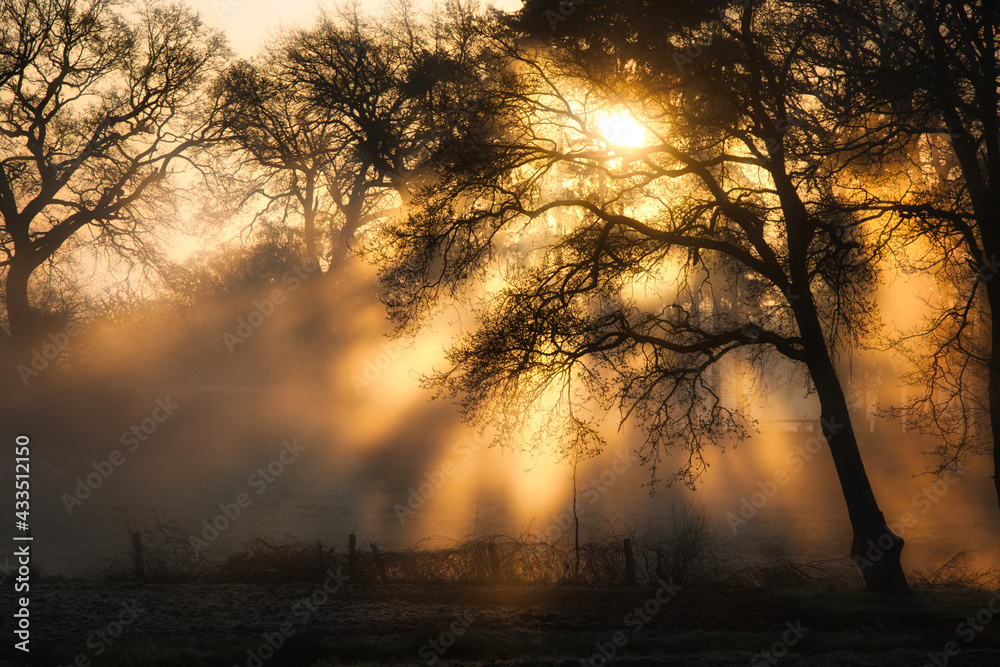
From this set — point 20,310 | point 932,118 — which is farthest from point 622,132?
point 20,310

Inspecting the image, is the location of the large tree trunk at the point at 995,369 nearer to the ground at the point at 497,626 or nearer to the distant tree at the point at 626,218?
the distant tree at the point at 626,218

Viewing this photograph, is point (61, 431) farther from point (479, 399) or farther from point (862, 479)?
point (862, 479)

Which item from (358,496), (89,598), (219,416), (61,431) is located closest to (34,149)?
(61,431)

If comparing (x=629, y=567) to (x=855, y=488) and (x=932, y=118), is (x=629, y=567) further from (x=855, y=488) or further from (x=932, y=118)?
(x=932, y=118)

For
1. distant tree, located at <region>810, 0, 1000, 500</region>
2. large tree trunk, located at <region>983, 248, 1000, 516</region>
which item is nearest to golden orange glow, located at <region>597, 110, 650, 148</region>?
distant tree, located at <region>810, 0, 1000, 500</region>

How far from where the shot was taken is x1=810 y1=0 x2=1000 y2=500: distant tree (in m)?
9.18

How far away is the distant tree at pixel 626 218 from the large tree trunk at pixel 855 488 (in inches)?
0.9

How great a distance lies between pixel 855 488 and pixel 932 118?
5.81m

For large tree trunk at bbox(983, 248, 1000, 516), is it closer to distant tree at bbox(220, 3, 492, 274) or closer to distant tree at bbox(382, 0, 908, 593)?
distant tree at bbox(382, 0, 908, 593)

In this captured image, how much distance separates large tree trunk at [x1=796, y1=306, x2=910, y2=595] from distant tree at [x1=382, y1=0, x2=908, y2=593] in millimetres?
23

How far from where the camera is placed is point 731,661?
6926mm

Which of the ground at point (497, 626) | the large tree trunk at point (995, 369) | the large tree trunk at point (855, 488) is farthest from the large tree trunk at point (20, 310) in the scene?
the large tree trunk at point (995, 369)

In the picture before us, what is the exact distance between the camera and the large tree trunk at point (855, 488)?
10.4 m

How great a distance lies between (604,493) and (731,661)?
18.5m
